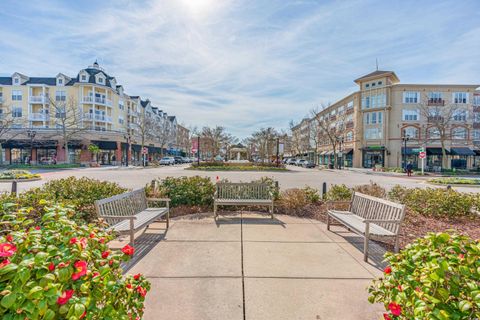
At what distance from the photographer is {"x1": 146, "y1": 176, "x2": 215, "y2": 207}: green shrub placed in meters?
7.64

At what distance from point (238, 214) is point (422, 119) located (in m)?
47.0

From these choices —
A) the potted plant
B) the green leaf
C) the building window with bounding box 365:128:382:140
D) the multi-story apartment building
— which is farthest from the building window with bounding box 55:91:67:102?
the building window with bounding box 365:128:382:140

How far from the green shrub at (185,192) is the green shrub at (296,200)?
2.37 meters

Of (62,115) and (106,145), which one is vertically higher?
(62,115)

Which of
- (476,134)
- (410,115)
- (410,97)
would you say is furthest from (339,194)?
(476,134)

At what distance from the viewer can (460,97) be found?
134 feet

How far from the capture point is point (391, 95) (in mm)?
41812

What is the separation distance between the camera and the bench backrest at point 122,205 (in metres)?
4.63

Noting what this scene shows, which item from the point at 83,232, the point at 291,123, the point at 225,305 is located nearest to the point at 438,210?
the point at 225,305

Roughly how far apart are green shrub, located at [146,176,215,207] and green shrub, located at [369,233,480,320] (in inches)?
243

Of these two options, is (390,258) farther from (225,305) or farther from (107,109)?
(107,109)

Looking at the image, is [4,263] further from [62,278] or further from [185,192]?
[185,192]

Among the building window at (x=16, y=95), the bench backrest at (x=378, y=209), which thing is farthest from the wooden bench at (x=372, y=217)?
the building window at (x=16, y=95)

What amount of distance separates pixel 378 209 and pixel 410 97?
46521 millimetres
